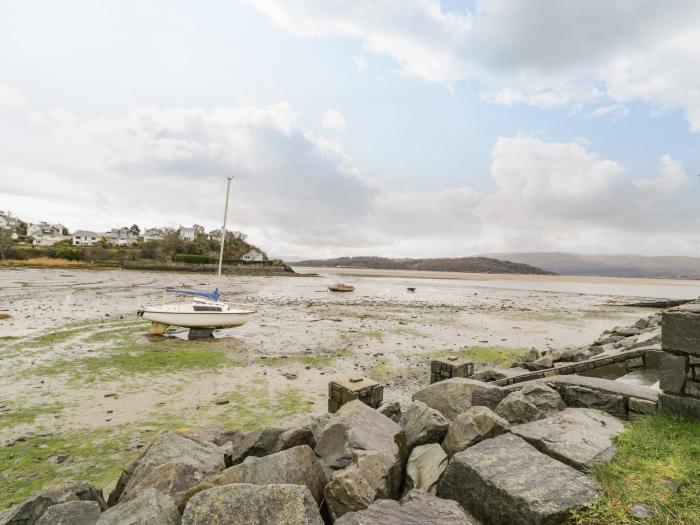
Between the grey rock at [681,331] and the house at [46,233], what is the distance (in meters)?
167

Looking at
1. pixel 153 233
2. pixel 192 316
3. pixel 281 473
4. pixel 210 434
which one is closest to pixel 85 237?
→ pixel 153 233

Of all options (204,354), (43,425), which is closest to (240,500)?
(43,425)

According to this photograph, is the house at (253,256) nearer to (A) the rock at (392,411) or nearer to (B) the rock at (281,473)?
(A) the rock at (392,411)

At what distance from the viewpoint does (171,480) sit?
436cm

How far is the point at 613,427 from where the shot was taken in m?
4.93

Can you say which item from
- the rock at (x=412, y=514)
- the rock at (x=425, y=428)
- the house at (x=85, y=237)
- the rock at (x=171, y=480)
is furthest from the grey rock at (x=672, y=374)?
the house at (x=85, y=237)

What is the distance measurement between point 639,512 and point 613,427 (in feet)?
6.77

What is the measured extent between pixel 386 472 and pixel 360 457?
1.16 feet

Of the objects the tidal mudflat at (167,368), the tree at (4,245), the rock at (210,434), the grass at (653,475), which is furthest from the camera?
the tree at (4,245)

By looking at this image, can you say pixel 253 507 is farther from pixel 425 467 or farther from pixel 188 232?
pixel 188 232

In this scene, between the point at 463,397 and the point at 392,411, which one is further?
the point at 463,397

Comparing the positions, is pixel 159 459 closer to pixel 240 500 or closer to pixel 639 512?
pixel 240 500

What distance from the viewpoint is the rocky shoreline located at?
3305 mm

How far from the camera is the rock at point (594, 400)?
5.73m
